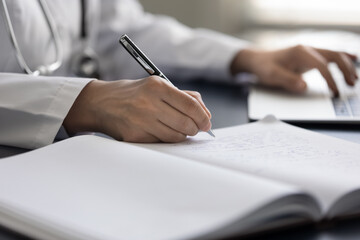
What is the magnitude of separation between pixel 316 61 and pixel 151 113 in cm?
54

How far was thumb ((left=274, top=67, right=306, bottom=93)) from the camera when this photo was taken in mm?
1183

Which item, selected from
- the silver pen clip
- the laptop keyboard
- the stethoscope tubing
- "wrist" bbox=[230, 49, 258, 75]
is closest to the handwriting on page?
the silver pen clip

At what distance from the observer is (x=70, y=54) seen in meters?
1.30

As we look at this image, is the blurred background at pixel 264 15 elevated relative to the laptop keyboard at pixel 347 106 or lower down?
lower down

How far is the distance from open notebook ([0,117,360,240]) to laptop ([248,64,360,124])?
0.81ft

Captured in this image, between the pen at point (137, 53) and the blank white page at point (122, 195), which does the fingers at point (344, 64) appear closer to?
the pen at point (137, 53)

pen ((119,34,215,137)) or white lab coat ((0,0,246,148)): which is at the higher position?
pen ((119,34,215,137))

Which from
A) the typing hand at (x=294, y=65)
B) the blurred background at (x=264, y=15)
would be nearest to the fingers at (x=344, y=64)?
the typing hand at (x=294, y=65)

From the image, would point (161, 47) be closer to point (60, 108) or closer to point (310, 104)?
point (310, 104)

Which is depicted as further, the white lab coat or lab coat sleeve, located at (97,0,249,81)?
lab coat sleeve, located at (97,0,249,81)

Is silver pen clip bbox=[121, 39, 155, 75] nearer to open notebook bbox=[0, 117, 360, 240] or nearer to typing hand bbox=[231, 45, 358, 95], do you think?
open notebook bbox=[0, 117, 360, 240]

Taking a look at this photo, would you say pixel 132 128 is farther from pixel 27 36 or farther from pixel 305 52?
pixel 305 52

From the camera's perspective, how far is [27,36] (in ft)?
3.55

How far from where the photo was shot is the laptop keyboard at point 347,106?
3.30ft
